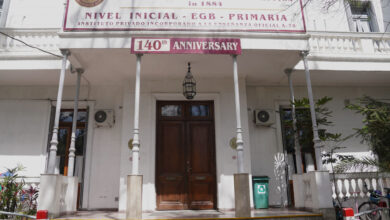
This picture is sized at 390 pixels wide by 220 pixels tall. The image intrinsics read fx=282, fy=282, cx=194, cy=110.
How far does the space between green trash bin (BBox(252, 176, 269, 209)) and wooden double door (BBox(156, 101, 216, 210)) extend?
1.02m

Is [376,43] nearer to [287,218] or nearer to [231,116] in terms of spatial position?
[231,116]

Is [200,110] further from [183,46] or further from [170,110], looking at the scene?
[183,46]

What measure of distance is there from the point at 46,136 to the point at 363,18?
10540 millimetres

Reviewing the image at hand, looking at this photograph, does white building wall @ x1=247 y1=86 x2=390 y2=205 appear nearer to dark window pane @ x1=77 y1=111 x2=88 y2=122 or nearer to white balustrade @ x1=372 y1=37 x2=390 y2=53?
white balustrade @ x1=372 y1=37 x2=390 y2=53

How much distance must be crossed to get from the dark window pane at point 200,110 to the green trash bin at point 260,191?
2136mm

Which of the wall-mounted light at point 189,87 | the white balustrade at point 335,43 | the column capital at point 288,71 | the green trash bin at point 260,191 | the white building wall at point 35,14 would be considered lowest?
the green trash bin at point 260,191

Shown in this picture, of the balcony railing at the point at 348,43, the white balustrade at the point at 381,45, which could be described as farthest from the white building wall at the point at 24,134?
the white balustrade at the point at 381,45

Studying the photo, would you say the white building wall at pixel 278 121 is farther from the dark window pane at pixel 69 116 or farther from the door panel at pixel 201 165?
the dark window pane at pixel 69 116

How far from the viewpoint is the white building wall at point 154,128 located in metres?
6.95

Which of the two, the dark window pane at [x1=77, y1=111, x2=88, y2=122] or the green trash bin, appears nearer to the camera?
the green trash bin

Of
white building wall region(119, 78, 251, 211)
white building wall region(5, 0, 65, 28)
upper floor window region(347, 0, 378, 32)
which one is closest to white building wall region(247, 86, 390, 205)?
white building wall region(119, 78, 251, 211)

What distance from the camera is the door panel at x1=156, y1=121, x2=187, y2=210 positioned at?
710cm

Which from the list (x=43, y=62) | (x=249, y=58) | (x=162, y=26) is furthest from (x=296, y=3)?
(x=43, y=62)

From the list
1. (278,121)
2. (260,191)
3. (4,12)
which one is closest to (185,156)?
(260,191)
